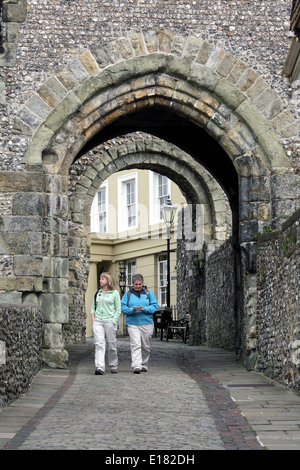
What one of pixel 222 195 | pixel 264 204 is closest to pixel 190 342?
pixel 222 195

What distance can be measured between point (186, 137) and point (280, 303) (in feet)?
16.8

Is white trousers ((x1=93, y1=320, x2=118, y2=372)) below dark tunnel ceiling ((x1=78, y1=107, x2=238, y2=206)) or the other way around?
below

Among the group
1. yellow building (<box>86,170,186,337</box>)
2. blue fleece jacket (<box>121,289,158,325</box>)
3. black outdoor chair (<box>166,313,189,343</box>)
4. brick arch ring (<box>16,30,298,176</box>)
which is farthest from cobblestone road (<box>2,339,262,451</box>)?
yellow building (<box>86,170,186,337</box>)

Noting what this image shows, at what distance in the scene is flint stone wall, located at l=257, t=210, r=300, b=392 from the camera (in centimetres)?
823

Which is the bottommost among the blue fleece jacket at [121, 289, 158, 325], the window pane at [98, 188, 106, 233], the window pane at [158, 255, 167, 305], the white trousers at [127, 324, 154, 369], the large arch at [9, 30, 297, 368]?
the white trousers at [127, 324, 154, 369]

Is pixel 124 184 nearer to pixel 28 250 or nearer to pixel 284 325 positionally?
pixel 28 250

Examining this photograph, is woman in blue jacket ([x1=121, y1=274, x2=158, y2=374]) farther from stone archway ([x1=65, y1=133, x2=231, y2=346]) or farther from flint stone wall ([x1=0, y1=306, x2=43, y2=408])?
stone archway ([x1=65, y1=133, x2=231, y2=346])

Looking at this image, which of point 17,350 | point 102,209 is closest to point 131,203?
point 102,209

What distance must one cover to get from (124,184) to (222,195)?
1028 centimetres

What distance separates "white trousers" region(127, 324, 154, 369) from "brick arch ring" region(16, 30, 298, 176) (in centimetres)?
232

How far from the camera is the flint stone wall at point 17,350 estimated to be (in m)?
7.28

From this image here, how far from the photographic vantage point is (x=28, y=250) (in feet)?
35.8

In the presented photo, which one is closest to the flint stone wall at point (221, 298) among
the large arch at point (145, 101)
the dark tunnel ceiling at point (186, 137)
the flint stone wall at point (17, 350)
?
the dark tunnel ceiling at point (186, 137)

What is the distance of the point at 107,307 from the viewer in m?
10.5
